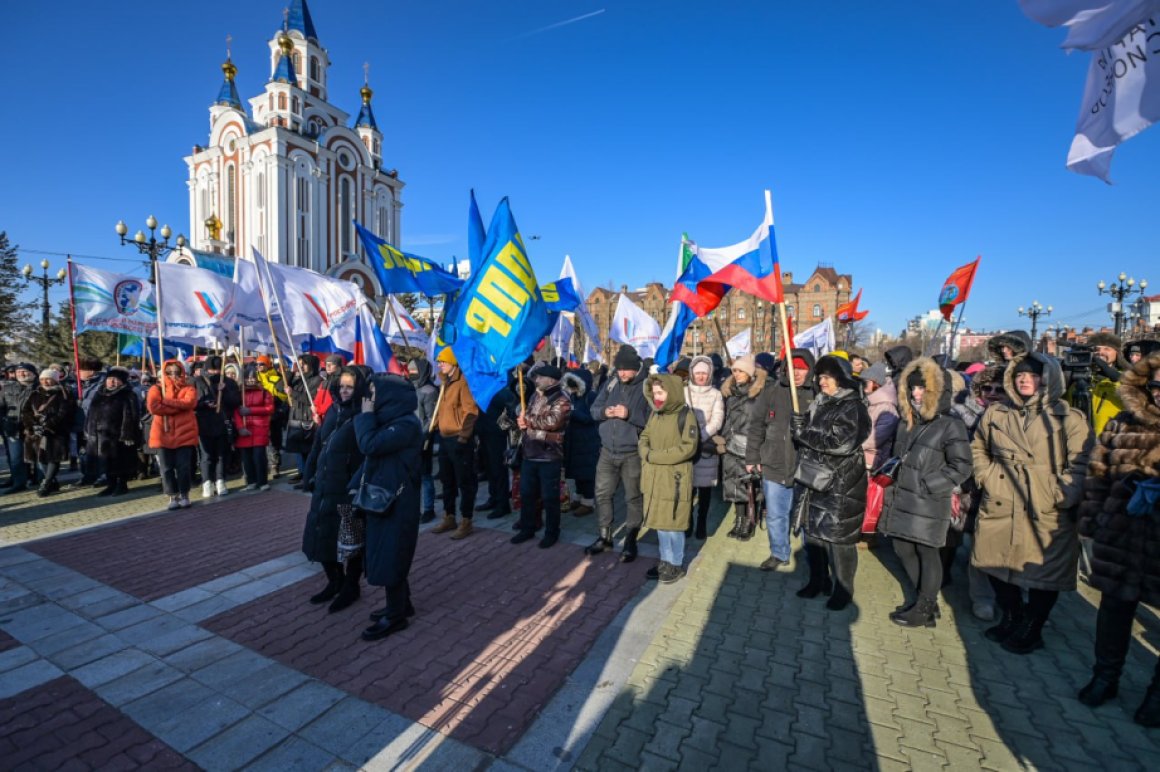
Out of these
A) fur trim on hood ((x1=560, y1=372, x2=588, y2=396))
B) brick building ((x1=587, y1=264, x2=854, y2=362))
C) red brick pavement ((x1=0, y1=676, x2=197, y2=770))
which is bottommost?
red brick pavement ((x1=0, y1=676, x2=197, y2=770))

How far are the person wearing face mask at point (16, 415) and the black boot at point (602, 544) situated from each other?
29.9ft

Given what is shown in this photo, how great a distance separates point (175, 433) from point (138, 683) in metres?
4.97

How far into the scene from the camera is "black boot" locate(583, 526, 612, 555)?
563 centimetres

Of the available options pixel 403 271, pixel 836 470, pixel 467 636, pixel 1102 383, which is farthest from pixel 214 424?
pixel 1102 383

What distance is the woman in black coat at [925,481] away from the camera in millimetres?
4013

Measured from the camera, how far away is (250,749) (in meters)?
2.79

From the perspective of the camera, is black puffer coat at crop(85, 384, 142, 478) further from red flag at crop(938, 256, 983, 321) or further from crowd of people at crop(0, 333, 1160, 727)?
red flag at crop(938, 256, 983, 321)

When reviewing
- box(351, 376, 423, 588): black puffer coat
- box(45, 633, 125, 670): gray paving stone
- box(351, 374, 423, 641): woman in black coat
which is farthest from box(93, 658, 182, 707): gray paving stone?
box(351, 376, 423, 588): black puffer coat

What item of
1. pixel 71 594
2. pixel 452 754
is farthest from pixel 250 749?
pixel 71 594

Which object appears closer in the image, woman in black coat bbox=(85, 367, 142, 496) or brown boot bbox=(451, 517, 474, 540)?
brown boot bbox=(451, 517, 474, 540)

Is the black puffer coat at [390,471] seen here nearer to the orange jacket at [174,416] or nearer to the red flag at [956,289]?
the orange jacket at [174,416]

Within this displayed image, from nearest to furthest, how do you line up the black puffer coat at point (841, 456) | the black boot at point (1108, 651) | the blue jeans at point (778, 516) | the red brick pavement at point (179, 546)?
1. the black boot at point (1108, 651)
2. the black puffer coat at point (841, 456)
3. the red brick pavement at point (179, 546)
4. the blue jeans at point (778, 516)

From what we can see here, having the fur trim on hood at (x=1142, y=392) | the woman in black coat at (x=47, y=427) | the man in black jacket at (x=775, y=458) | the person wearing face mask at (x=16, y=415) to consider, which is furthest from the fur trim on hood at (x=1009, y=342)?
the person wearing face mask at (x=16, y=415)

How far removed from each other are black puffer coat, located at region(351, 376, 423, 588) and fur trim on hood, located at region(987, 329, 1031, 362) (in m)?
5.40
